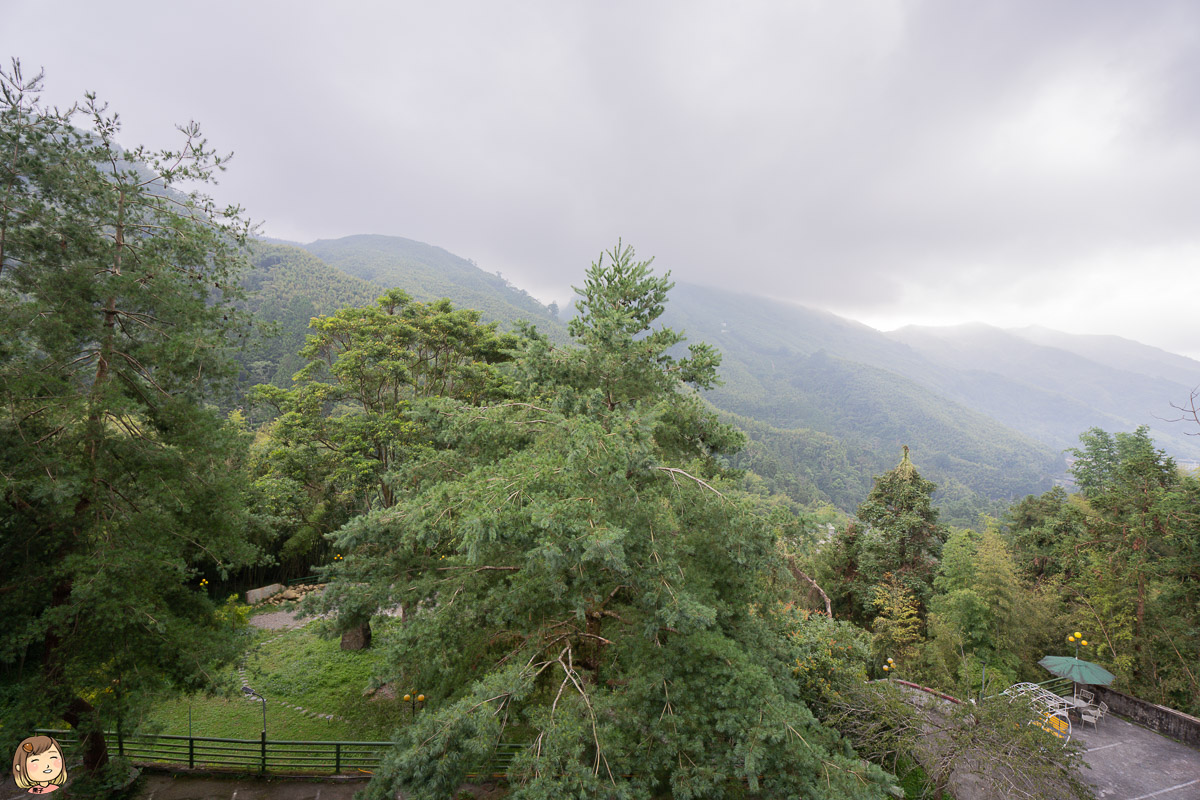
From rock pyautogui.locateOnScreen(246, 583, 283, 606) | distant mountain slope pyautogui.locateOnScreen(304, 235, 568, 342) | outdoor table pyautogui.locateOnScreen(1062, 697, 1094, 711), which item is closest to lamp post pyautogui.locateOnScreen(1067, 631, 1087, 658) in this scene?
outdoor table pyautogui.locateOnScreen(1062, 697, 1094, 711)

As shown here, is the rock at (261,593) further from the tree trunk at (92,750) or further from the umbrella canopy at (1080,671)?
the umbrella canopy at (1080,671)

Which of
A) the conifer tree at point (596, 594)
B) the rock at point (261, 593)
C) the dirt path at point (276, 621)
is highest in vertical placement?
the conifer tree at point (596, 594)

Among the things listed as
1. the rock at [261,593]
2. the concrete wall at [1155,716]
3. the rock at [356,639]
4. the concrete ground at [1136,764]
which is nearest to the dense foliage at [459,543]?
the concrete ground at [1136,764]

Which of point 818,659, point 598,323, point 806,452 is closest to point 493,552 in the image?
point 598,323

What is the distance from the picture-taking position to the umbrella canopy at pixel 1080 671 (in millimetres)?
11257

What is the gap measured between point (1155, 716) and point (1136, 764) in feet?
7.57

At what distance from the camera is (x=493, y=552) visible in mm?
7234

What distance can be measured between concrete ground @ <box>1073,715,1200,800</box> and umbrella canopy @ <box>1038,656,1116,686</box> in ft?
3.52

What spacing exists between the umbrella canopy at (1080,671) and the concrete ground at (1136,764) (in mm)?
1073

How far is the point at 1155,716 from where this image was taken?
11070 millimetres

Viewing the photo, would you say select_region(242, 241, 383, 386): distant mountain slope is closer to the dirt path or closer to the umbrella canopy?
the dirt path

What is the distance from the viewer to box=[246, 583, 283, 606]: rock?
54.2 feet

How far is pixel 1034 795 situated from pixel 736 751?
13.8 ft

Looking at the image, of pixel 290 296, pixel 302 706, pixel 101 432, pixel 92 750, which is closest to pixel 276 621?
pixel 302 706
